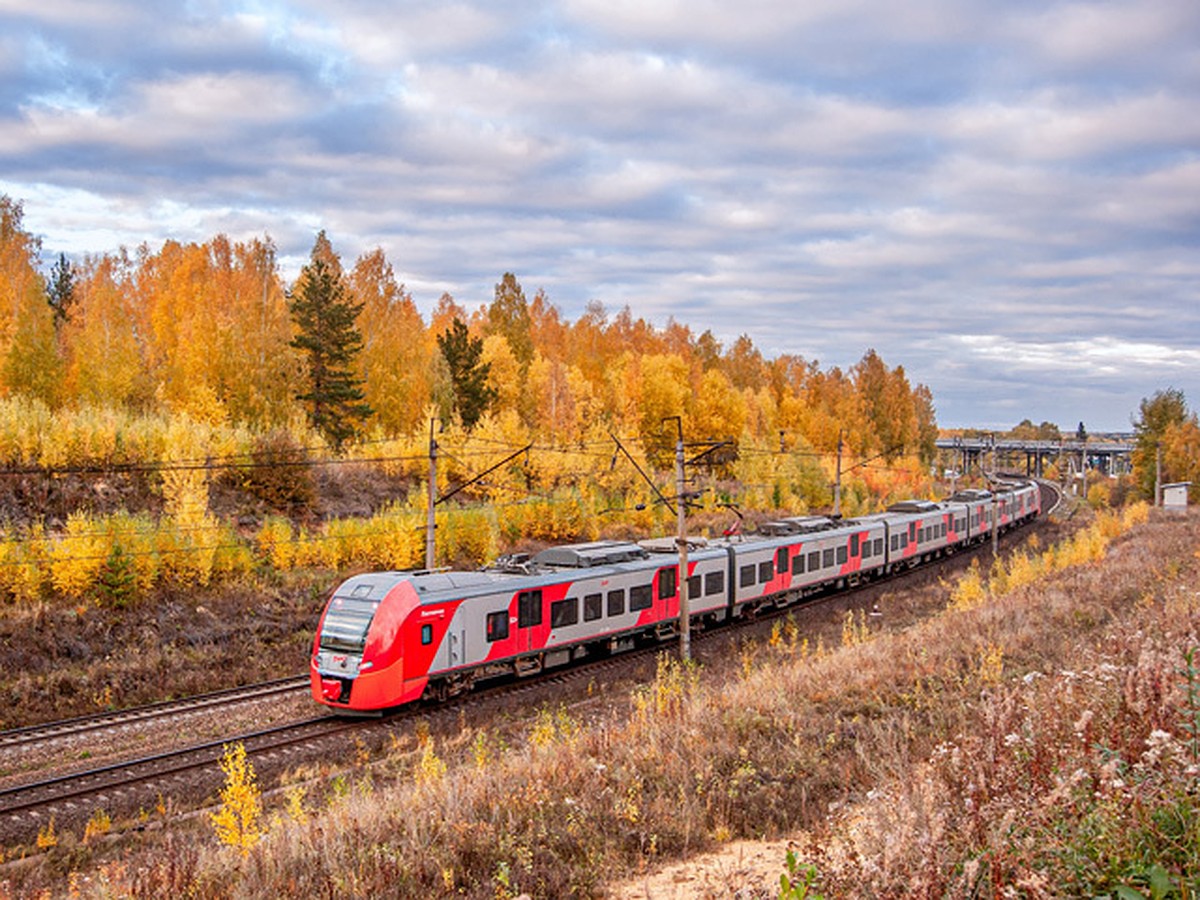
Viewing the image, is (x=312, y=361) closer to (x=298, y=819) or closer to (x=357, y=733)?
(x=357, y=733)

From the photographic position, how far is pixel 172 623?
22922 millimetres

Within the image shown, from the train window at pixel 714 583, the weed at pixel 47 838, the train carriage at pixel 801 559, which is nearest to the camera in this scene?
the weed at pixel 47 838

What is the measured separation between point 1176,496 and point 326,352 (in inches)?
2320

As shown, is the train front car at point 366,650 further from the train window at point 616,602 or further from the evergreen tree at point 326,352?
the evergreen tree at point 326,352

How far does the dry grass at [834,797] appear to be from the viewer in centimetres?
491

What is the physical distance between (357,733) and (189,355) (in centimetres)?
3463

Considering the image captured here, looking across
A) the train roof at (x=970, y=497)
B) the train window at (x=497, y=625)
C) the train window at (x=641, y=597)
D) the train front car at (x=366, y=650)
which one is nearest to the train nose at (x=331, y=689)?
the train front car at (x=366, y=650)

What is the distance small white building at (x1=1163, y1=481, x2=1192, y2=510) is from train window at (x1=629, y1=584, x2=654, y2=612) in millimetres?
53754

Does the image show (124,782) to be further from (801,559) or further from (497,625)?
(801,559)

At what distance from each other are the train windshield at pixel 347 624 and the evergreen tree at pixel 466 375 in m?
33.4

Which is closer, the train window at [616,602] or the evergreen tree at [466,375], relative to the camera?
the train window at [616,602]


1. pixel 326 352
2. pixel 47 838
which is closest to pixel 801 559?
pixel 47 838

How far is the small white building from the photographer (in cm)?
6106

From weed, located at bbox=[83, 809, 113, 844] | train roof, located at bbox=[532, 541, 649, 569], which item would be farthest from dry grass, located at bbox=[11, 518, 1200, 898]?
train roof, located at bbox=[532, 541, 649, 569]
